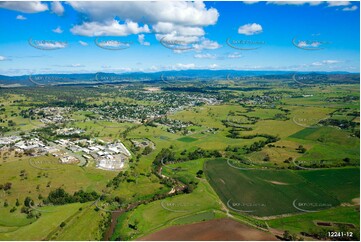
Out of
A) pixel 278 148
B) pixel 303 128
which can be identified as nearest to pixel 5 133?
pixel 278 148

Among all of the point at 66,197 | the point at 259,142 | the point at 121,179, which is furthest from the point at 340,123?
the point at 66,197

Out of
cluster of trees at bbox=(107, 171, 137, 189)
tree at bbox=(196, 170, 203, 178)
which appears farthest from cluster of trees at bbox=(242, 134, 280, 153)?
cluster of trees at bbox=(107, 171, 137, 189)

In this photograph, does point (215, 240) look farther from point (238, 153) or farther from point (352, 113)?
point (352, 113)

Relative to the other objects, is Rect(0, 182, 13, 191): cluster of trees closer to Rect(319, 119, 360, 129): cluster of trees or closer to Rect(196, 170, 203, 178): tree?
Rect(196, 170, 203, 178): tree

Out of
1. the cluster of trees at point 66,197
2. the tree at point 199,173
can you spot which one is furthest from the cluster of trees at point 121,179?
the tree at point 199,173

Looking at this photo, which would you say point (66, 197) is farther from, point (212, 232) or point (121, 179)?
point (212, 232)

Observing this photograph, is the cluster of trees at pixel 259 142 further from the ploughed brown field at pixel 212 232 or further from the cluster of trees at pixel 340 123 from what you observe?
the ploughed brown field at pixel 212 232
